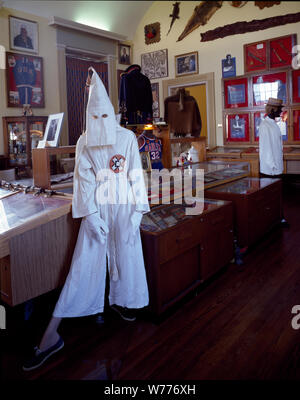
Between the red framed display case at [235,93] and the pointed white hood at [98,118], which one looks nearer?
the pointed white hood at [98,118]

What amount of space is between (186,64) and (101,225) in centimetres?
701

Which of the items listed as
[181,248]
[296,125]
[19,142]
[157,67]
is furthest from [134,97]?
[157,67]

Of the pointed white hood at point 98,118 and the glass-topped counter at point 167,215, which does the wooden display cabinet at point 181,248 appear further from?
the pointed white hood at point 98,118

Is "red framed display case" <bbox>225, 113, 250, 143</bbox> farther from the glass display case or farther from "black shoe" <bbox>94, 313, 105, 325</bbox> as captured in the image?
"black shoe" <bbox>94, 313, 105, 325</bbox>

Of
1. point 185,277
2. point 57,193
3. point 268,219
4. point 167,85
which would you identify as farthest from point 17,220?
point 167,85

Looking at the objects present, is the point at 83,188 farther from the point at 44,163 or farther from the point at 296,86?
the point at 296,86

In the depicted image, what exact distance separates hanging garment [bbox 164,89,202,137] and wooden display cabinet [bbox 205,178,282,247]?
0.94m

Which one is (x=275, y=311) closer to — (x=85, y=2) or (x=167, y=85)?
(x=85, y=2)

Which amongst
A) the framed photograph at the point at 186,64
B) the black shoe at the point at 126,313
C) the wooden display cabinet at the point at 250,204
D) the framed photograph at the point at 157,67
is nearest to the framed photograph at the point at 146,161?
the wooden display cabinet at the point at 250,204

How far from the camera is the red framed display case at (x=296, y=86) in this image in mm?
6754

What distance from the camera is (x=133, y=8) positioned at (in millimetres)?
Result: 849

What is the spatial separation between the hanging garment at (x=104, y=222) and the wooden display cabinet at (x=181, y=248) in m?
0.12
